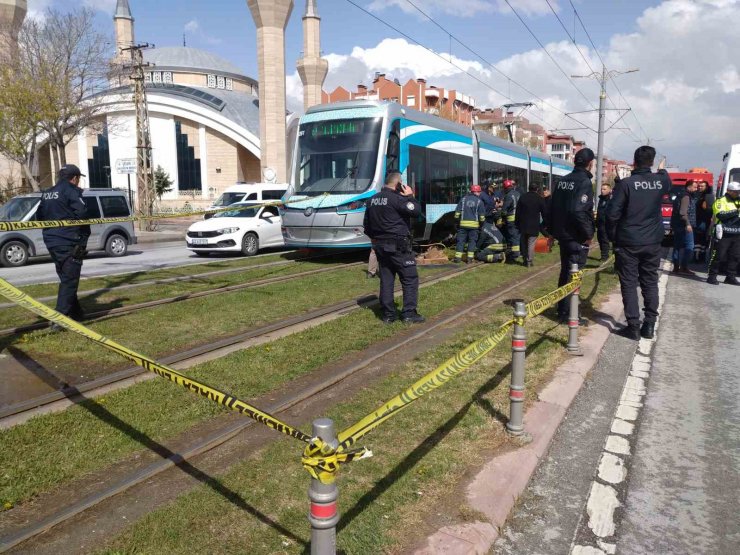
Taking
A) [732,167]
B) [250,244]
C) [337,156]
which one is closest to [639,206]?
[337,156]

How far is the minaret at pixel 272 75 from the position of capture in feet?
119

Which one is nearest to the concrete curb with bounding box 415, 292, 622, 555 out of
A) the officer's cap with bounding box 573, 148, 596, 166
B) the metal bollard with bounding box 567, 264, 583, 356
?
the metal bollard with bounding box 567, 264, 583, 356

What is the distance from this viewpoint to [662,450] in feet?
12.9

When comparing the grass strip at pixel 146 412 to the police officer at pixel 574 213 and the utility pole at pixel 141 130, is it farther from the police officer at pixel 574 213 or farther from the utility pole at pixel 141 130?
the utility pole at pixel 141 130

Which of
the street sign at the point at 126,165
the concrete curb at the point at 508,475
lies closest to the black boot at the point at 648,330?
the concrete curb at the point at 508,475

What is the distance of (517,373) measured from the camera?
12.6ft

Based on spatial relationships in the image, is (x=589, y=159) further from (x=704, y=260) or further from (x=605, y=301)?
(x=704, y=260)

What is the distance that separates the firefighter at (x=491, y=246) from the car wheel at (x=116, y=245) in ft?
32.9

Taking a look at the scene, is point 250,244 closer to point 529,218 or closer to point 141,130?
point 529,218

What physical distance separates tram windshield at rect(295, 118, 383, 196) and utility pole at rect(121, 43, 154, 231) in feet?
53.2

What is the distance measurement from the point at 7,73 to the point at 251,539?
28.6m

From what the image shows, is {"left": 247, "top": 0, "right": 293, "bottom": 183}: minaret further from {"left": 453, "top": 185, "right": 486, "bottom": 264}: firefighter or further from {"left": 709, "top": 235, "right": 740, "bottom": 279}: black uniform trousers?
{"left": 709, "top": 235, "right": 740, "bottom": 279}: black uniform trousers

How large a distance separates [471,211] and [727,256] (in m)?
4.83

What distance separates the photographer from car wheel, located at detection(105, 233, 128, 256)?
15860 mm
